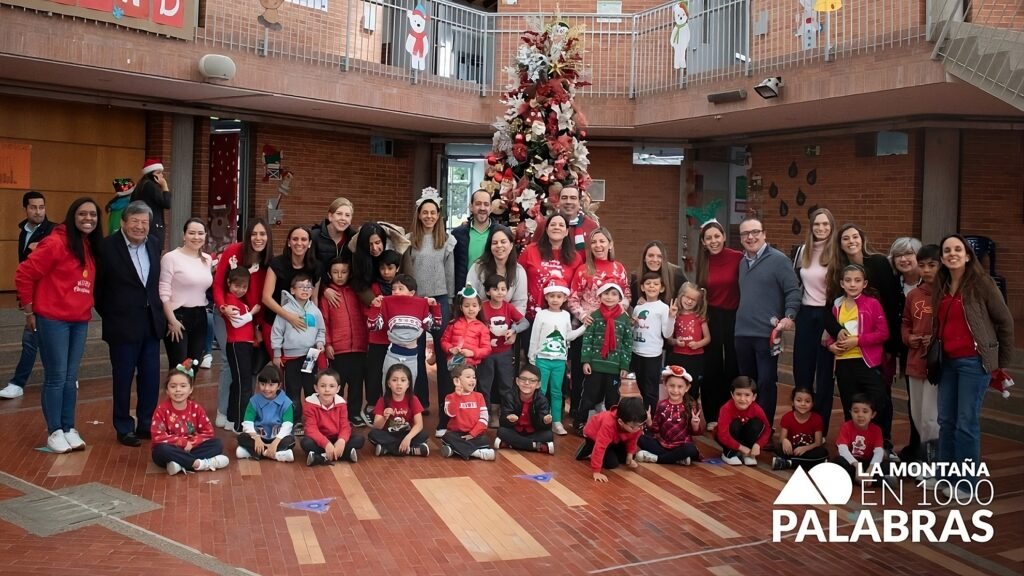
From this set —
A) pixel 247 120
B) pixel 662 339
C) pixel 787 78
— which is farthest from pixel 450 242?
pixel 247 120

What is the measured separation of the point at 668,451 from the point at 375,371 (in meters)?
2.44

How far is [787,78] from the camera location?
39.3ft

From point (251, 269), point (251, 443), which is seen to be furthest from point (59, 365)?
point (251, 269)

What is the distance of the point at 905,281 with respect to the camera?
7285 millimetres

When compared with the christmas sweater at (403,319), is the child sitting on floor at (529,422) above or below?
below

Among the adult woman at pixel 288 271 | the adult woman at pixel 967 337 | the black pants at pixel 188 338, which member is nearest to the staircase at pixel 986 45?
the adult woman at pixel 967 337

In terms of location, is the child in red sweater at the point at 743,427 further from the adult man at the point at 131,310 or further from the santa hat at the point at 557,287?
the adult man at the point at 131,310

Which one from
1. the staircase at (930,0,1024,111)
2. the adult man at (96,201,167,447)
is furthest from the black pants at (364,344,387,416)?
the staircase at (930,0,1024,111)

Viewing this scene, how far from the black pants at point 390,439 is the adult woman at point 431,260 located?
2.92 feet

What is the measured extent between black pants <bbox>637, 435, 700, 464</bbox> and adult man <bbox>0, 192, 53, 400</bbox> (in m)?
5.47

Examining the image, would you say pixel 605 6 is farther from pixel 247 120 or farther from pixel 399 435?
pixel 399 435

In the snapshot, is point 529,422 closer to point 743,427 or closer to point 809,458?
point 743,427

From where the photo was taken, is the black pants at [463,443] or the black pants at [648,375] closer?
the black pants at [463,443]

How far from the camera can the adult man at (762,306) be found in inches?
292
